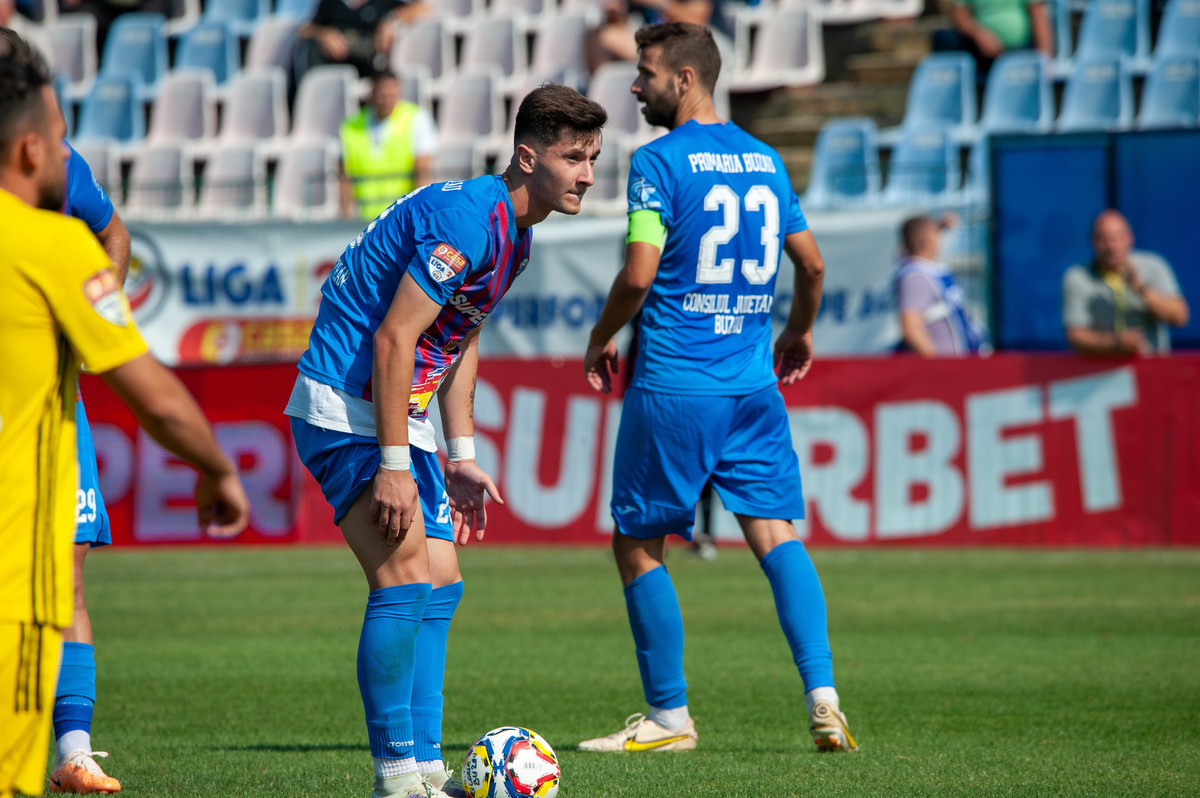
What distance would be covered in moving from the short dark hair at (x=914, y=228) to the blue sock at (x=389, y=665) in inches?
322

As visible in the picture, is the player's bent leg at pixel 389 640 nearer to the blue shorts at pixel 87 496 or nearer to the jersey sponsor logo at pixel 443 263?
the jersey sponsor logo at pixel 443 263

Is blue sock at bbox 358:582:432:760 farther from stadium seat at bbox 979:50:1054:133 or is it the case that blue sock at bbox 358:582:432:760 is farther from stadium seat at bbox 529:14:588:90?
stadium seat at bbox 529:14:588:90

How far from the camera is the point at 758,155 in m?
5.52

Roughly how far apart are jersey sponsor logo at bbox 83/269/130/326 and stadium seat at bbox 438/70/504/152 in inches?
588

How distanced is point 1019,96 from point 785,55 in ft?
10.7

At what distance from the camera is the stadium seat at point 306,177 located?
616 inches

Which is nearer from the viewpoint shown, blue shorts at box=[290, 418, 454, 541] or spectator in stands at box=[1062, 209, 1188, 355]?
blue shorts at box=[290, 418, 454, 541]

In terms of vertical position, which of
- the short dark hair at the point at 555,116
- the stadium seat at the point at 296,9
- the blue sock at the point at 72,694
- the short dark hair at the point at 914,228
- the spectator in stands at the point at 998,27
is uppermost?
the stadium seat at the point at 296,9

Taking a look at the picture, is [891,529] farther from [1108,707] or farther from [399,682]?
[399,682]

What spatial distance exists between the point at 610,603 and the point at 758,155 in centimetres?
421

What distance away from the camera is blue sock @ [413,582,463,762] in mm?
4359

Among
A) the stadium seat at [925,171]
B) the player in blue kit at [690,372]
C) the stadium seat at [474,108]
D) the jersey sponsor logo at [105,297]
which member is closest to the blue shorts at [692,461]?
the player in blue kit at [690,372]

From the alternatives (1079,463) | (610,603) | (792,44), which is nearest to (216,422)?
(610,603)

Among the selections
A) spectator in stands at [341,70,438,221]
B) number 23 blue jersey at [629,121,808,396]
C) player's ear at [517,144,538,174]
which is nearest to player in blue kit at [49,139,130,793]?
player's ear at [517,144,538,174]
